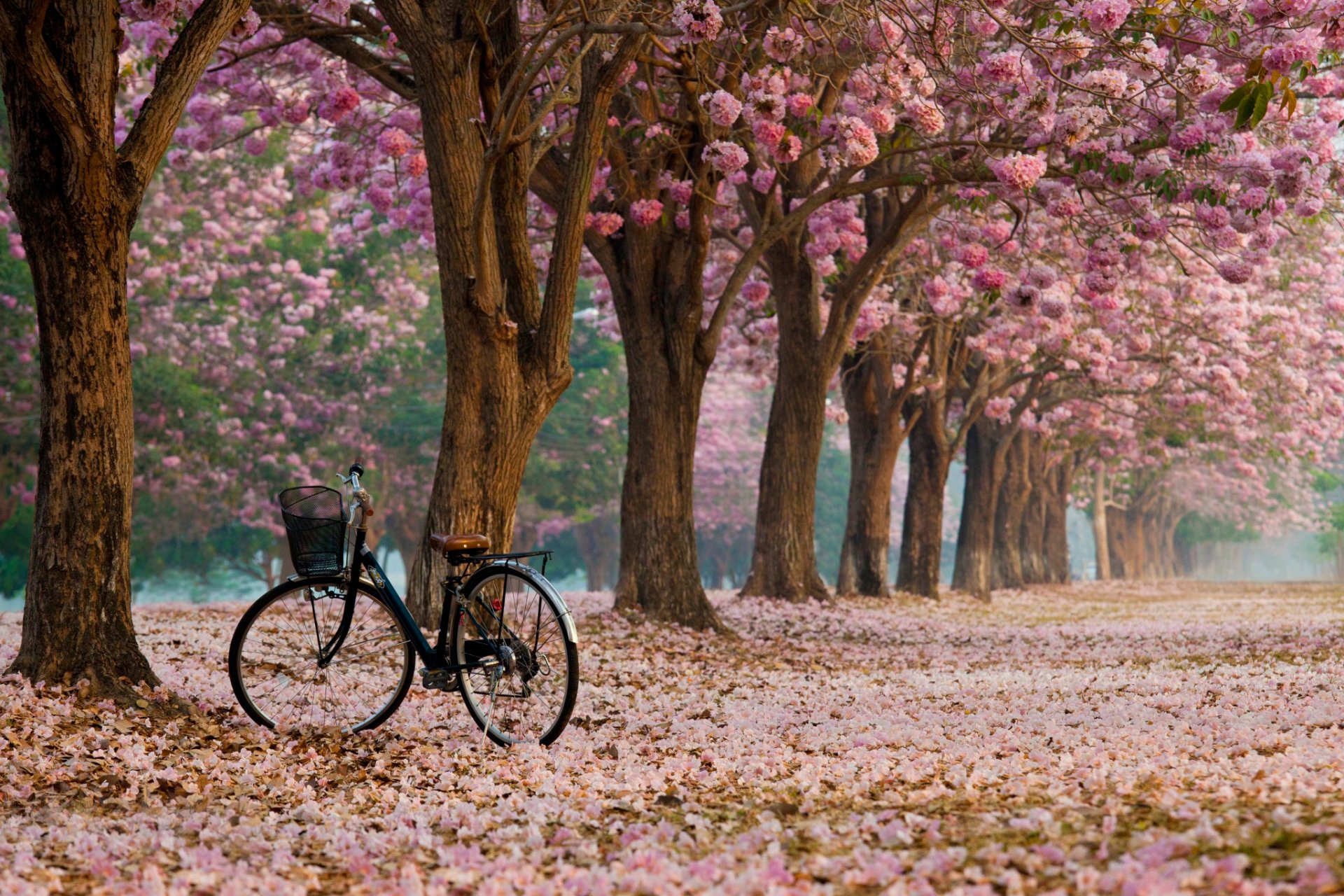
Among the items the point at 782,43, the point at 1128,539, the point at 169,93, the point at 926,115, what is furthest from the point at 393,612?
the point at 1128,539

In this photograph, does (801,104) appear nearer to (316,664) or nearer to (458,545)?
(458,545)

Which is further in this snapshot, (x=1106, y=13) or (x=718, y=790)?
(x=1106, y=13)

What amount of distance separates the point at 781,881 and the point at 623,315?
9.99 meters

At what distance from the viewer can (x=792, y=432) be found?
16.8m

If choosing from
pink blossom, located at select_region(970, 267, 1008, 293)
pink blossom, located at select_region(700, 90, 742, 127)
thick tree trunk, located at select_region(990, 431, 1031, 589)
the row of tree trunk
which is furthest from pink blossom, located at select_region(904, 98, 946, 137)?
the row of tree trunk

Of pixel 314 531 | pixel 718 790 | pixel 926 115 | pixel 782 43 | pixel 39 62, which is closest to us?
pixel 718 790

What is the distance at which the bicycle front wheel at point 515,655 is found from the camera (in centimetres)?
673

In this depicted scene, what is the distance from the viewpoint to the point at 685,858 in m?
4.57

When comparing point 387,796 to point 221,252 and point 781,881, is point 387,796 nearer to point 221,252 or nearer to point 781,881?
point 781,881

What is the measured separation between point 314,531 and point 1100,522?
3518 cm

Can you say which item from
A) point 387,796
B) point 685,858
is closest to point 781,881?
point 685,858

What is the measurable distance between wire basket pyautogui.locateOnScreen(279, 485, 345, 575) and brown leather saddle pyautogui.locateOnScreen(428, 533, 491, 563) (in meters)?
0.47

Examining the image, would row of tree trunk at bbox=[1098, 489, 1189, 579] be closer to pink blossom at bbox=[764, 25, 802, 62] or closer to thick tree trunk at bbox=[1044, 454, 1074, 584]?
thick tree trunk at bbox=[1044, 454, 1074, 584]

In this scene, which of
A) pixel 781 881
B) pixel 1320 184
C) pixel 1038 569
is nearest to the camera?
pixel 781 881
